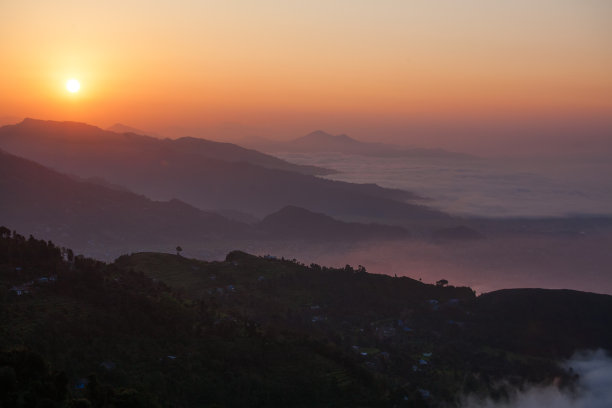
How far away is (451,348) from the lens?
62344 millimetres

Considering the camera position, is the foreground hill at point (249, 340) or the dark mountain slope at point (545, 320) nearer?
the foreground hill at point (249, 340)

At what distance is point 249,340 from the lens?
4962cm

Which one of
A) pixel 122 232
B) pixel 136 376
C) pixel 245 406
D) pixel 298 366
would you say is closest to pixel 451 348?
pixel 298 366

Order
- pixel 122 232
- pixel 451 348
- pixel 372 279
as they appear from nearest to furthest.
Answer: pixel 451 348 → pixel 372 279 → pixel 122 232

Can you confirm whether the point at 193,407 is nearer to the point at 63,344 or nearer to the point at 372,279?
the point at 63,344

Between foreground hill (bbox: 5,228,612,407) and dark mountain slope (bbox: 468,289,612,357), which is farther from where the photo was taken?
dark mountain slope (bbox: 468,289,612,357)

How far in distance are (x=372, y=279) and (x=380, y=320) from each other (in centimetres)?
1299

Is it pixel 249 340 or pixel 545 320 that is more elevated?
pixel 545 320

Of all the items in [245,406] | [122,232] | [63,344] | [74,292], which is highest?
[122,232]

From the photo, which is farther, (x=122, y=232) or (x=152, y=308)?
(x=122, y=232)

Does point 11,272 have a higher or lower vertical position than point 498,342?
higher

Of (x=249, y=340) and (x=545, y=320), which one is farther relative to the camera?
(x=545, y=320)

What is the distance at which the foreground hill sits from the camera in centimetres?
3916

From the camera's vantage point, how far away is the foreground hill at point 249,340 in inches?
1542
